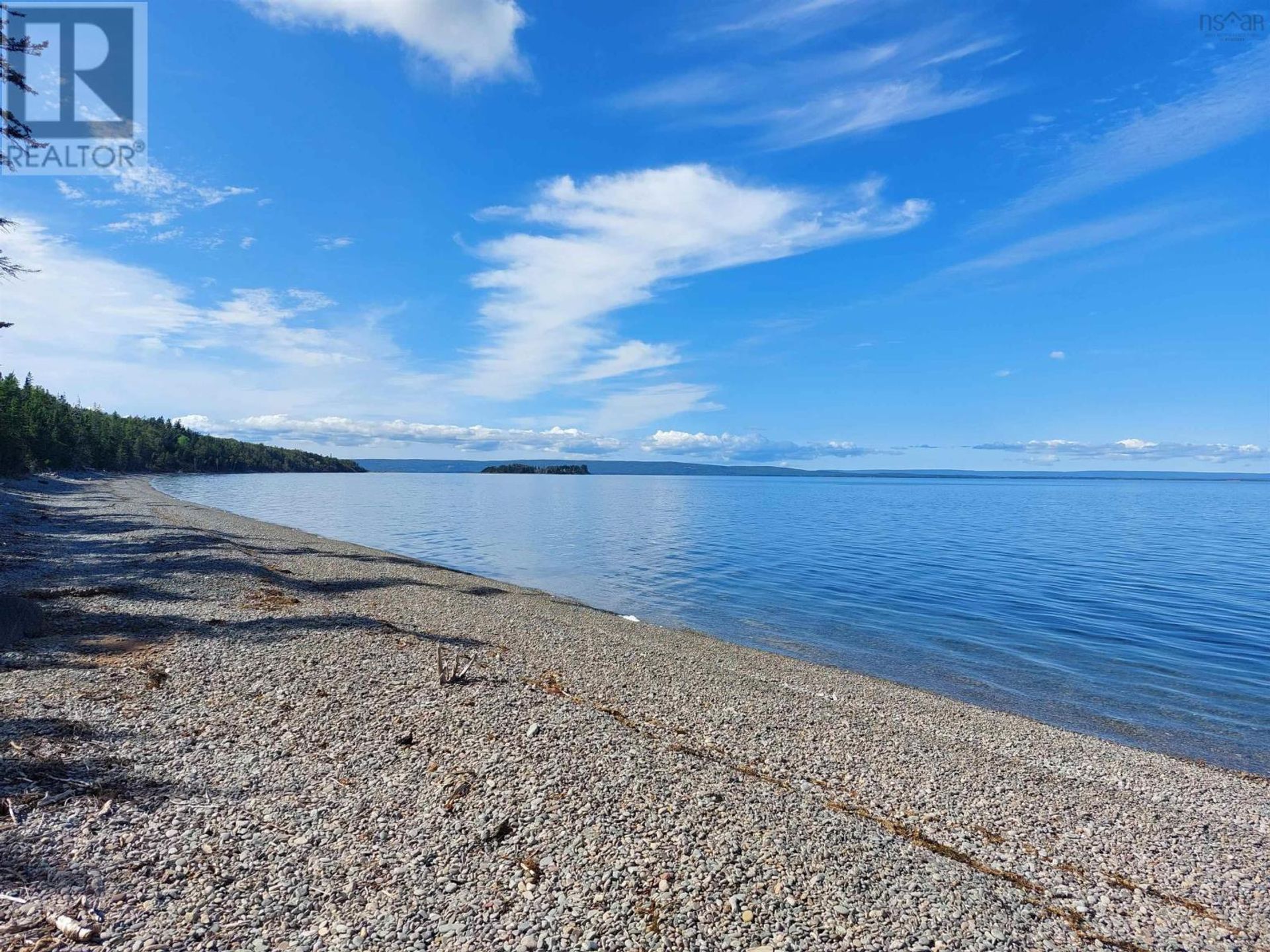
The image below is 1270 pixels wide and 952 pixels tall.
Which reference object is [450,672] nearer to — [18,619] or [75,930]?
[75,930]

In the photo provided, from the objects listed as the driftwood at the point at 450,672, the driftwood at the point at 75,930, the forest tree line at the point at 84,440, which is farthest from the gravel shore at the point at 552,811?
the forest tree line at the point at 84,440

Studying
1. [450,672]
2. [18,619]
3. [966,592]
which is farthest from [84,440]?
[966,592]

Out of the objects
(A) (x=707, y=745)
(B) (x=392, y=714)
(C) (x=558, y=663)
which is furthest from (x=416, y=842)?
(C) (x=558, y=663)

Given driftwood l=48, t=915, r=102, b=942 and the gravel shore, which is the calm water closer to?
the gravel shore

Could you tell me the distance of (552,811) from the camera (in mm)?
7242

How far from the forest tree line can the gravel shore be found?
71924mm

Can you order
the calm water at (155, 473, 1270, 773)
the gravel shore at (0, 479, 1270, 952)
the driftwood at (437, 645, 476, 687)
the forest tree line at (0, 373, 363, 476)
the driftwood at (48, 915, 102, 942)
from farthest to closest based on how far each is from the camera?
the forest tree line at (0, 373, 363, 476) → the calm water at (155, 473, 1270, 773) → the driftwood at (437, 645, 476, 687) → the gravel shore at (0, 479, 1270, 952) → the driftwood at (48, 915, 102, 942)

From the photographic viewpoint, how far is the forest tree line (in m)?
64.9

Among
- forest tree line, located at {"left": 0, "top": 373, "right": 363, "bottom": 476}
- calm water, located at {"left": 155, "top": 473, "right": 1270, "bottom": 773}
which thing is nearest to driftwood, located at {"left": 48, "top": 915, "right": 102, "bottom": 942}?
calm water, located at {"left": 155, "top": 473, "right": 1270, "bottom": 773}

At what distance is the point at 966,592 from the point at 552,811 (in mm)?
28683

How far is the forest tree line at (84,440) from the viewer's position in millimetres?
64938

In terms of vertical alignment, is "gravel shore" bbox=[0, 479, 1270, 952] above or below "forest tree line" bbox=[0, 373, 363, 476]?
below

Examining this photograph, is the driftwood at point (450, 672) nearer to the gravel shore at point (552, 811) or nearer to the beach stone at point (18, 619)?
the gravel shore at point (552, 811)

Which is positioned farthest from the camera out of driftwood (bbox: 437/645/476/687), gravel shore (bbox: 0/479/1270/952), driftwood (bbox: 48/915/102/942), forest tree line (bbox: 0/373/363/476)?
forest tree line (bbox: 0/373/363/476)
